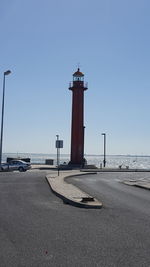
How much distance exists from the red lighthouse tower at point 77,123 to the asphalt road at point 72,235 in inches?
1352

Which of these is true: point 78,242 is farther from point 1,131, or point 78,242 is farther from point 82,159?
point 82,159

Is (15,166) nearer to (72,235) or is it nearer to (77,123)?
(77,123)

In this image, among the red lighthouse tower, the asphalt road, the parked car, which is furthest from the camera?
the red lighthouse tower

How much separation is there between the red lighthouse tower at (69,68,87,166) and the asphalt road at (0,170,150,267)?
34344 millimetres

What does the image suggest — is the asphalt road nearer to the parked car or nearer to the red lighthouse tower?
the parked car

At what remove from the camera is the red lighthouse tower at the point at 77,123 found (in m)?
48.4

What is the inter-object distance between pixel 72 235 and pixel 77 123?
131ft

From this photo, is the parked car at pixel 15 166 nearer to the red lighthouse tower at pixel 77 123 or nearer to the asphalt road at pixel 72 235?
the red lighthouse tower at pixel 77 123

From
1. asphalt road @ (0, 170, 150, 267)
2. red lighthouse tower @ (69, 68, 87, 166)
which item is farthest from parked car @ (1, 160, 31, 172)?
asphalt road @ (0, 170, 150, 267)

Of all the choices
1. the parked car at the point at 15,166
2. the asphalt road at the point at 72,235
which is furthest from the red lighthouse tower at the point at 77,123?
the asphalt road at the point at 72,235

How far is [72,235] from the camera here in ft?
27.9

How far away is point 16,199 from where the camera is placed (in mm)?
14828

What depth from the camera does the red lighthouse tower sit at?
48375mm

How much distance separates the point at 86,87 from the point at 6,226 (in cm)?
4115
